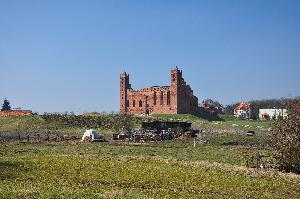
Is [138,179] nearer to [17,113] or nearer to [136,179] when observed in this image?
[136,179]

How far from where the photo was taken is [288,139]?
2742cm

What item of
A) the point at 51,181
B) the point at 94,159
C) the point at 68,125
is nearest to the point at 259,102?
the point at 68,125

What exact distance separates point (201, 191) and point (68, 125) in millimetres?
56077

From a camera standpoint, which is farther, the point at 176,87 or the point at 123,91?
the point at 123,91

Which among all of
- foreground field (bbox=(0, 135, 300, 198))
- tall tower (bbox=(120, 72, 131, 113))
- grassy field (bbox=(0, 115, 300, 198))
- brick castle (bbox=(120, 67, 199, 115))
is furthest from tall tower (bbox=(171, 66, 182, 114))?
foreground field (bbox=(0, 135, 300, 198))

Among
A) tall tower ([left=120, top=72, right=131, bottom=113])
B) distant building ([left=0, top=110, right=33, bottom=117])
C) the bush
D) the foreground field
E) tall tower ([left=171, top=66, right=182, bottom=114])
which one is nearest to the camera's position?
the foreground field

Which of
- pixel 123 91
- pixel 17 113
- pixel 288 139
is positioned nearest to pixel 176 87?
pixel 123 91

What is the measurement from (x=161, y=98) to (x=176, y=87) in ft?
15.5

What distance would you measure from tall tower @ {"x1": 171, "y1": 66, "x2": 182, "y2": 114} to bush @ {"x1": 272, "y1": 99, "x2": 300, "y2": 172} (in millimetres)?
64061

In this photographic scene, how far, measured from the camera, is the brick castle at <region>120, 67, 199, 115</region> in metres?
94.0

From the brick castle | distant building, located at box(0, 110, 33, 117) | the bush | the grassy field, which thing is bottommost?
the grassy field

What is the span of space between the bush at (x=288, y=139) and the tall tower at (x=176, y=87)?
210 feet

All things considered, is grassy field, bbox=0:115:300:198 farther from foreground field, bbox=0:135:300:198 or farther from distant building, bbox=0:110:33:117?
distant building, bbox=0:110:33:117

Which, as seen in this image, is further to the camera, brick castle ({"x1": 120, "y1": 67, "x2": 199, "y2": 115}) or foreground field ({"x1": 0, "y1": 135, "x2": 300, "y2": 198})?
brick castle ({"x1": 120, "y1": 67, "x2": 199, "y2": 115})
